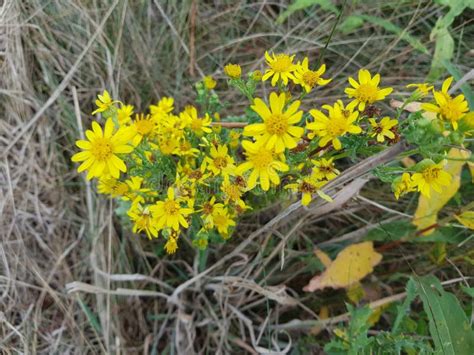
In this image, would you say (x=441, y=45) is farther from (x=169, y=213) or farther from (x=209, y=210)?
(x=169, y=213)

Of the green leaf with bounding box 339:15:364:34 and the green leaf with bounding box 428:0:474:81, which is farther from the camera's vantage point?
the green leaf with bounding box 339:15:364:34

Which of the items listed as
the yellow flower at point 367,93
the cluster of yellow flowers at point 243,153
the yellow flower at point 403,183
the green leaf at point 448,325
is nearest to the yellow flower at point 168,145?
the cluster of yellow flowers at point 243,153

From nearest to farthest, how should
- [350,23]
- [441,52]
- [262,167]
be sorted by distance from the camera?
[262,167], [441,52], [350,23]

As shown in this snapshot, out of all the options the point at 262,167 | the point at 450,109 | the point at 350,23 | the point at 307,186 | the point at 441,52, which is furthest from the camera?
the point at 350,23

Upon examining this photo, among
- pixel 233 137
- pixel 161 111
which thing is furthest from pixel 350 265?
pixel 161 111

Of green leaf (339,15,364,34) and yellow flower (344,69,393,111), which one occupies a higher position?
yellow flower (344,69,393,111)

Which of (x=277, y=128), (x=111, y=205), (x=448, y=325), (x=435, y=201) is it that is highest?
(x=277, y=128)

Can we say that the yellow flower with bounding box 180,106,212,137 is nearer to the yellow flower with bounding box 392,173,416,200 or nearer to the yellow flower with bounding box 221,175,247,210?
the yellow flower with bounding box 221,175,247,210

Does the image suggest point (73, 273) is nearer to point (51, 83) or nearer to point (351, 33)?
point (51, 83)

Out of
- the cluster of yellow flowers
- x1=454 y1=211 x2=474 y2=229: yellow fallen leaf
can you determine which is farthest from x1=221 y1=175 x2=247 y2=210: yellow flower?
x1=454 y1=211 x2=474 y2=229: yellow fallen leaf
